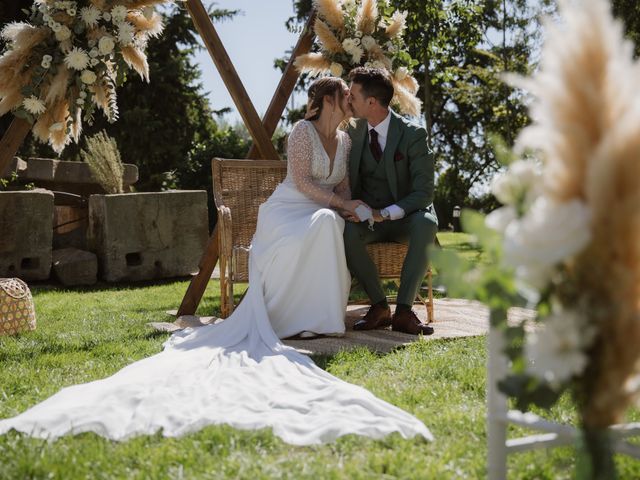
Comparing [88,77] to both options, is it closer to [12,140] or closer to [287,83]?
[12,140]

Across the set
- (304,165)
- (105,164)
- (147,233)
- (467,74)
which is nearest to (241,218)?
(304,165)

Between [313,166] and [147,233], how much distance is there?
3.54m

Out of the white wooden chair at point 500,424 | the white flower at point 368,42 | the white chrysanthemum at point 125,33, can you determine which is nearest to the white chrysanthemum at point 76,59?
the white chrysanthemum at point 125,33

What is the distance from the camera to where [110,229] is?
7.71 metres

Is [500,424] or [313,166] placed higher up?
[313,166]

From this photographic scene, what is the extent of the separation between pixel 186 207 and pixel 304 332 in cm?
406

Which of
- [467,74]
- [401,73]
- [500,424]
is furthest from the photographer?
[467,74]

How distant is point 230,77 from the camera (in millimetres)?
5738

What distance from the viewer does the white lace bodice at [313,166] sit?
15.9 ft

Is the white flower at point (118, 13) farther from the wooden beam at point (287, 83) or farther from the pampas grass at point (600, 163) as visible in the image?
the pampas grass at point (600, 163)

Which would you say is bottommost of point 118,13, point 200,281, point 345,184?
point 200,281

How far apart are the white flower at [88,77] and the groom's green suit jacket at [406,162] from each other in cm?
176

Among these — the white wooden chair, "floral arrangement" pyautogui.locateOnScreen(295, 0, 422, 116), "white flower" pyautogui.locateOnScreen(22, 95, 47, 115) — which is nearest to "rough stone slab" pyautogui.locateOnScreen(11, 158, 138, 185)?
"floral arrangement" pyautogui.locateOnScreen(295, 0, 422, 116)

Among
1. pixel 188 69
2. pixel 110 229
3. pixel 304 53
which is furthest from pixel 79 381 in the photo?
pixel 188 69
